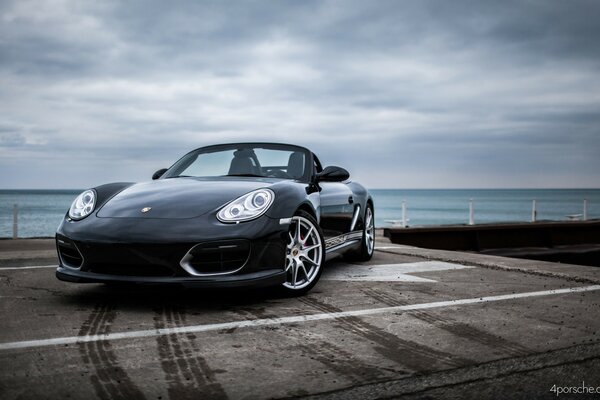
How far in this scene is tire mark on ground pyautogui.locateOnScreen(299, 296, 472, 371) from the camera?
2.87 meters

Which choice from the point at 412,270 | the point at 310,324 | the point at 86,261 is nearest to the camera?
the point at 310,324

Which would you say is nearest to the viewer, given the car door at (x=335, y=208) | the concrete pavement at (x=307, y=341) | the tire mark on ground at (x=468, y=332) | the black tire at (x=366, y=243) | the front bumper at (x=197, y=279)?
the concrete pavement at (x=307, y=341)

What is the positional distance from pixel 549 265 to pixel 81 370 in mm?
5711

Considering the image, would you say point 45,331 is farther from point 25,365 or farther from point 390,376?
point 390,376

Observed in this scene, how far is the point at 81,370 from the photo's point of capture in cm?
271

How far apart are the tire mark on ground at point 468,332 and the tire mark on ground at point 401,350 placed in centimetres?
34

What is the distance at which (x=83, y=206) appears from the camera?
4.71 metres

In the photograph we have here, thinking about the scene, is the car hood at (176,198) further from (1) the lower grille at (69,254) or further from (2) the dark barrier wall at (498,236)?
(2) the dark barrier wall at (498,236)

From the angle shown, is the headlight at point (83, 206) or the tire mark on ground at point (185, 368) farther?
the headlight at point (83, 206)

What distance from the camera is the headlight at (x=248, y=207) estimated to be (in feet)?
14.1

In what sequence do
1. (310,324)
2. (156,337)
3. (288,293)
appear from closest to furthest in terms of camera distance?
(156,337), (310,324), (288,293)

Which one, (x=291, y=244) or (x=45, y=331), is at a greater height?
(x=291, y=244)

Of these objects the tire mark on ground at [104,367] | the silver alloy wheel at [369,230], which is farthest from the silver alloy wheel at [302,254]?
the silver alloy wheel at [369,230]

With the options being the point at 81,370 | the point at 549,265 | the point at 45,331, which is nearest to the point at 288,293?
the point at 45,331
